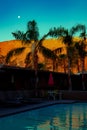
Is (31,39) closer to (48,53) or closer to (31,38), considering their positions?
(31,38)

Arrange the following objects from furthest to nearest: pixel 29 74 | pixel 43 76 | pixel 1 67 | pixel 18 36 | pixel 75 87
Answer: pixel 75 87, pixel 43 76, pixel 29 74, pixel 18 36, pixel 1 67

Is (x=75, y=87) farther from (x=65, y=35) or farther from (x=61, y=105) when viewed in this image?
(x=61, y=105)

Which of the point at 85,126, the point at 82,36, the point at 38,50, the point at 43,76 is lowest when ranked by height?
the point at 85,126

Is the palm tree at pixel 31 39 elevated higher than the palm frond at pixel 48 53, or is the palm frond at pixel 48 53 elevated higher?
the palm tree at pixel 31 39

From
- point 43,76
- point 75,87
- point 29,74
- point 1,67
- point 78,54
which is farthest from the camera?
point 75,87

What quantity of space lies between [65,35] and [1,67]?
10.9 metres

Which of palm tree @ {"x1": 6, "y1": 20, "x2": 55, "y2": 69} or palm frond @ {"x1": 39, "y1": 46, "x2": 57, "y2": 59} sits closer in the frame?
palm frond @ {"x1": 39, "y1": 46, "x2": 57, "y2": 59}

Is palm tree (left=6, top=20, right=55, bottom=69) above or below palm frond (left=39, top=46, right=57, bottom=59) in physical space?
above

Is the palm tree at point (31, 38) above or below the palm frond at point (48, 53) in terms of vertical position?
above

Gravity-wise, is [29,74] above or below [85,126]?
above

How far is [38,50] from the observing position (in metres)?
29.1

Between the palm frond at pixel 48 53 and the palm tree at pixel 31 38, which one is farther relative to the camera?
the palm tree at pixel 31 38

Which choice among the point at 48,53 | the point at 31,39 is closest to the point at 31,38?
the point at 31,39

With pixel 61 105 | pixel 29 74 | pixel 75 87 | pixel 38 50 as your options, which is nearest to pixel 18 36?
pixel 38 50
